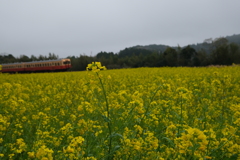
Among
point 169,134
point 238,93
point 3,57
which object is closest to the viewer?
point 169,134

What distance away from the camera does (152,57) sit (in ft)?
157

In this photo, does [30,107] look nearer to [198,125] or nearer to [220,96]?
[198,125]

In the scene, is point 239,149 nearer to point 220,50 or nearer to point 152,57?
point 220,50

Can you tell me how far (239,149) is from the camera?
2.28 meters

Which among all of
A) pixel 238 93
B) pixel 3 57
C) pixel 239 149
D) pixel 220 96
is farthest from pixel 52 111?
pixel 3 57

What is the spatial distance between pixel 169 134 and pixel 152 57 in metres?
45.7

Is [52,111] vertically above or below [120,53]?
below

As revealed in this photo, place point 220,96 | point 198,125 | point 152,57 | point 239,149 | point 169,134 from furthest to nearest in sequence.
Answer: point 152,57 → point 220,96 → point 198,125 → point 169,134 → point 239,149

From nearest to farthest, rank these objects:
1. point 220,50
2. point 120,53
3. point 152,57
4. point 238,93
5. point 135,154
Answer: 1. point 135,154
2. point 238,93
3. point 220,50
4. point 152,57
5. point 120,53

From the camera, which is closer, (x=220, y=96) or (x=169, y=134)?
(x=169, y=134)

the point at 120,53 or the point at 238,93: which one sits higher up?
the point at 120,53

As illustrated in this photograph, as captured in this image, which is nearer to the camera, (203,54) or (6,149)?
(6,149)

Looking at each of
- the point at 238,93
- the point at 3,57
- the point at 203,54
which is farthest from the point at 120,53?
the point at 238,93

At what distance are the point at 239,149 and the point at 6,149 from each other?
10.2 ft
